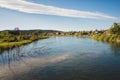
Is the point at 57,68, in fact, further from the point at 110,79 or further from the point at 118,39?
the point at 118,39

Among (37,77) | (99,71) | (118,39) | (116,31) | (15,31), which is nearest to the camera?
(37,77)

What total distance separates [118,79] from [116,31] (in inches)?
3444

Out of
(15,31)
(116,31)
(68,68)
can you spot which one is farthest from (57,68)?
(15,31)

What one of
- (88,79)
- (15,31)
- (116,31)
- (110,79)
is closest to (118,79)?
(110,79)

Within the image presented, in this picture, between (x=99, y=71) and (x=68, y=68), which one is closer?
(x=99, y=71)

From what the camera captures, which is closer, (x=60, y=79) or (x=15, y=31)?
(x=60, y=79)

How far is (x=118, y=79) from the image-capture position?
2931 centimetres

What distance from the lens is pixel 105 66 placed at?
38844 millimetres

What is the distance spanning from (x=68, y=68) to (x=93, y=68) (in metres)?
4.88

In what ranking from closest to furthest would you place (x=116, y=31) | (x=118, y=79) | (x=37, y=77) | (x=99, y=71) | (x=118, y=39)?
(x=118, y=79)
(x=37, y=77)
(x=99, y=71)
(x=118, y=39)
(x=116, y=31)

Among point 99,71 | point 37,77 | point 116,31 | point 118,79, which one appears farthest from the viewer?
point 116,31

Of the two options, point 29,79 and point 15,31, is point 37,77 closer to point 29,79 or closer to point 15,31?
point 29,79

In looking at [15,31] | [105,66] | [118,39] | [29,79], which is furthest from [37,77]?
[15,31]

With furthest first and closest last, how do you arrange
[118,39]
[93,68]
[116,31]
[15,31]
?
[15,31] < [116,31] < [118,39] < [93,68]
